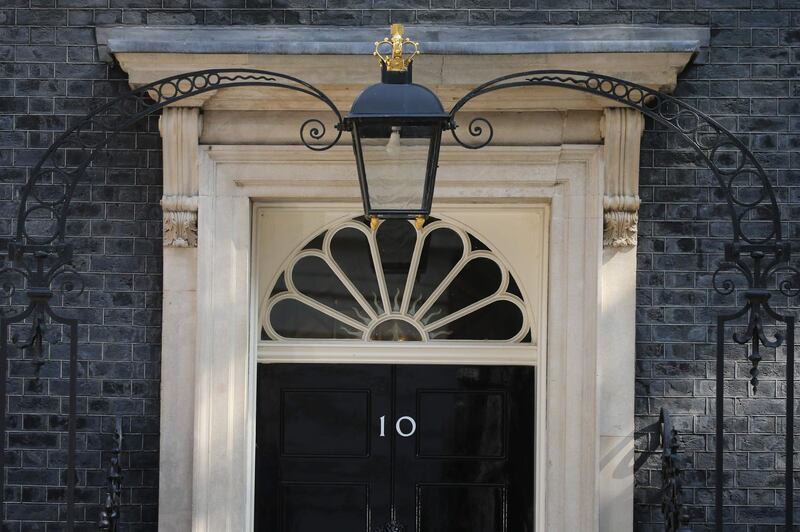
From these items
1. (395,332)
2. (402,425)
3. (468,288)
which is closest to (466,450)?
(402,425)

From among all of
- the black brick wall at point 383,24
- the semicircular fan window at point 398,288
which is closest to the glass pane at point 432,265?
the semicircular fan window at point 398,288

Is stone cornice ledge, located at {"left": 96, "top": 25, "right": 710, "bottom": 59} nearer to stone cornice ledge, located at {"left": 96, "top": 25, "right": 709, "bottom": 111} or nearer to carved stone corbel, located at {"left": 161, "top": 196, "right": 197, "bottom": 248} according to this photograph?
stone cornice ledge, located at {"left": 96, "top": 25, "right": 709, "bottom": 111}

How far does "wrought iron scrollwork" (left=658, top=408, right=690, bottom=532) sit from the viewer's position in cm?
631

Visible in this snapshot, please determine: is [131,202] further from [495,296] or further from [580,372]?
[580,372]

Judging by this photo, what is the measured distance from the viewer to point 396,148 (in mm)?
5410

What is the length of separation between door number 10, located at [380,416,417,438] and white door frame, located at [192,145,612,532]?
2.65 ft

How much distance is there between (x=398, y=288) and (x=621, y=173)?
146 centimetres

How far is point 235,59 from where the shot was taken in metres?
6.52

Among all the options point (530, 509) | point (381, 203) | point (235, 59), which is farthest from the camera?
point (530, 509)

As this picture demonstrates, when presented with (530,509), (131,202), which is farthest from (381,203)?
(530,509)

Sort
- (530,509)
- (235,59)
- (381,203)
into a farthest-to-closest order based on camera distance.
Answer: (530,509) < (235,59) < (381,203)

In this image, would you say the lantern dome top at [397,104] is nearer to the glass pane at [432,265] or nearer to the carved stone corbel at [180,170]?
the carved stone corbel at [180,170]

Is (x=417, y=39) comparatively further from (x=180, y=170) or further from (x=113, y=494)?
(x=113, y=494)

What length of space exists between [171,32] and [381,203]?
81.9 inches
